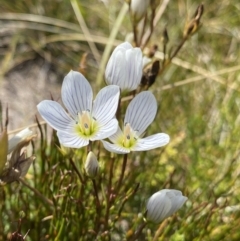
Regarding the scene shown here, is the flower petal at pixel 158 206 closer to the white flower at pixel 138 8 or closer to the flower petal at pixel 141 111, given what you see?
the flower petal at pixel 141 111

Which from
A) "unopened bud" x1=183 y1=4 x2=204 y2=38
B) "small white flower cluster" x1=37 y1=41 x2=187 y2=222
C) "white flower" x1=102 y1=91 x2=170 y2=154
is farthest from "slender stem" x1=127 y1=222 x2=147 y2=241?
"unopened bud" x1=183 y1=4 x2=204 y2=38

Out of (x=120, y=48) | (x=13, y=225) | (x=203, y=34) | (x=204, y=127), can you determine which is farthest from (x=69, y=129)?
(x=203, y=34)

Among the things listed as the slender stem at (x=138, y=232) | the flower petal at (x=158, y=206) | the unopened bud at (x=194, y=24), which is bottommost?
the slender stem at (x=138, y=232)

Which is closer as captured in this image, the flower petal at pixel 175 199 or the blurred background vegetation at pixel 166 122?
the flower petal at pixel 175 199

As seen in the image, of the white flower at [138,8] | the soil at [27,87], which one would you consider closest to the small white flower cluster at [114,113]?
the white flower at [138,8]

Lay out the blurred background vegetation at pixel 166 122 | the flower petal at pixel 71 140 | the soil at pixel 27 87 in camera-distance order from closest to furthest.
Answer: the flower petal at pixel 71 140 → the blurred background vegetation at pixel 166 122 → the soil at pixel 27 87

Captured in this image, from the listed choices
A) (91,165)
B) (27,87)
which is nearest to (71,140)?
(91,165)

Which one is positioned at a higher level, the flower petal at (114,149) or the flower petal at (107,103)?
the flower petal at (107,103)

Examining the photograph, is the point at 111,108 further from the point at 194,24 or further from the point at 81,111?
the point at 194,24
